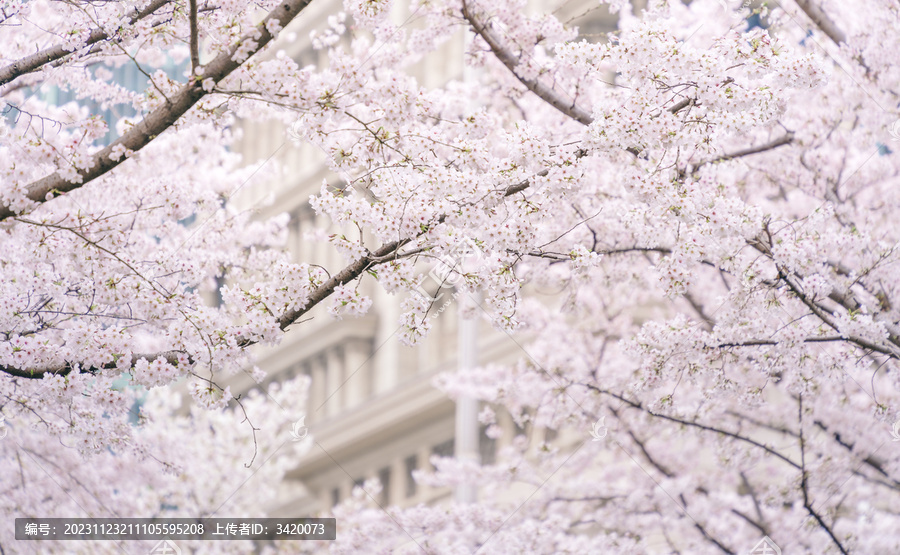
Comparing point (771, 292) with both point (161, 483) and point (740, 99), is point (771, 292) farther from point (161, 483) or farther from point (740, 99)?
point (161, 483)

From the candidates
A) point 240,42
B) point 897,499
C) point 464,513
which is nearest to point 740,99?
point 240,42

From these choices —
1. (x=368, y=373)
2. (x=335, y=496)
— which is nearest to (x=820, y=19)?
(x=368, y=373)

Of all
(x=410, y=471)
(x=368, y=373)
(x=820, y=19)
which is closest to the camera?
(x=820, y=19)

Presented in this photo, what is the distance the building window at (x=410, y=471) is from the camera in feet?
84.5

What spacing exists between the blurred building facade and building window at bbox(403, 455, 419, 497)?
29 millimetres

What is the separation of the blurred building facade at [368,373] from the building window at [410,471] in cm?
3

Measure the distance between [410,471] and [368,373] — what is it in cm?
489

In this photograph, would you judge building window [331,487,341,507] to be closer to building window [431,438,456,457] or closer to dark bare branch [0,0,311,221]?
building window [431,438,456,457]

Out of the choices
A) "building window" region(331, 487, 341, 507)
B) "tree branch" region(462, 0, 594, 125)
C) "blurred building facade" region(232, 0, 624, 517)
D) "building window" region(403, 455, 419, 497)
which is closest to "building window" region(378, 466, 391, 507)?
"blurred building facade" region(232, 0, 624, 517)

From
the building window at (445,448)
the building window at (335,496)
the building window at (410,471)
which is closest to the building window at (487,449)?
the building window at (445,448)

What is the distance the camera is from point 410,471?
2584cm

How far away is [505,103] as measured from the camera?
9547mm

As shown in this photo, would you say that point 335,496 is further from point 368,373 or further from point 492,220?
point 492,220

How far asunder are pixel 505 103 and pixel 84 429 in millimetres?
5368
